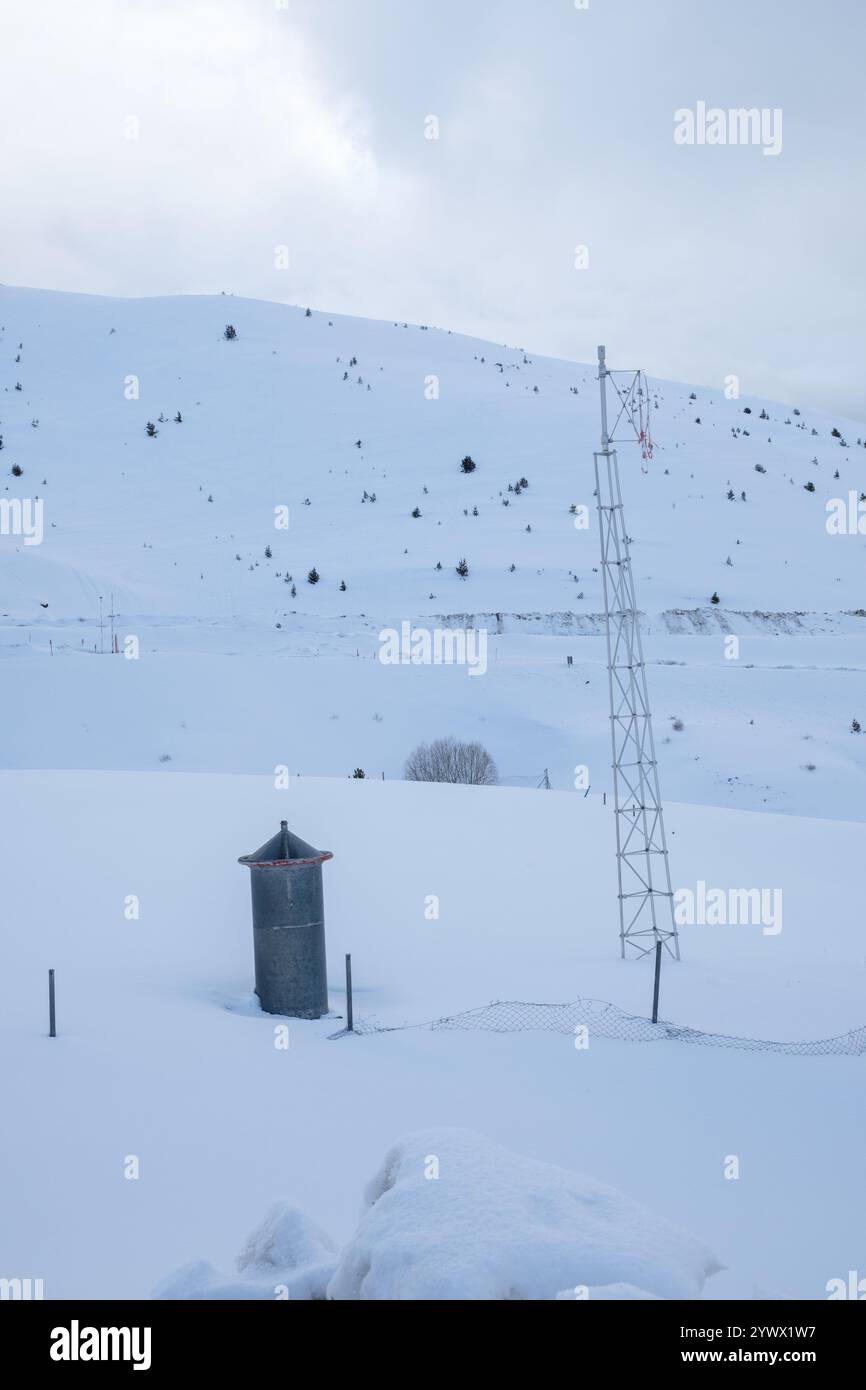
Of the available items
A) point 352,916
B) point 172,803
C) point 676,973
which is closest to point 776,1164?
point 676,973

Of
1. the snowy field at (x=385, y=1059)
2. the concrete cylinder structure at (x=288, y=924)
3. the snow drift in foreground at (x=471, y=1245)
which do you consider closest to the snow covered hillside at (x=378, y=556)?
the snowy field at (x=385, y=1059)

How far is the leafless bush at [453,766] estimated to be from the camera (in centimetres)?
2800

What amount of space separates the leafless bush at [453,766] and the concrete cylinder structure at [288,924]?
16.5 metres

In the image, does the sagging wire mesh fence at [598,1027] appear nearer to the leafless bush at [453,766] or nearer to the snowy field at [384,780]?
the snowy field at [384,780]

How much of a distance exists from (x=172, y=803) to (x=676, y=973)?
34.7ft

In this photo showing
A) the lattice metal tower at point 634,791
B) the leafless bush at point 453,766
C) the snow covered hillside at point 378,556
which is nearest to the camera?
the lattice metal tower at point 634,791

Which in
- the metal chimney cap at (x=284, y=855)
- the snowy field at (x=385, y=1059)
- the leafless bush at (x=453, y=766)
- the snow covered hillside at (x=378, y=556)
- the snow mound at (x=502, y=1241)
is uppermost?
the snow covered hillside at (x=378, y=556)

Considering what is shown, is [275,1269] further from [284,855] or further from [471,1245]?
[284,855]

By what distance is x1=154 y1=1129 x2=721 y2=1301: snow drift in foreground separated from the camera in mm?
4961

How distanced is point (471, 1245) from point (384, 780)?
19.2m

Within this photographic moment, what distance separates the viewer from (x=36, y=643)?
1341 inches

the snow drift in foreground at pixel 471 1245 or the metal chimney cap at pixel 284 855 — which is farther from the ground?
the metal chimney cap at pixel 284 855

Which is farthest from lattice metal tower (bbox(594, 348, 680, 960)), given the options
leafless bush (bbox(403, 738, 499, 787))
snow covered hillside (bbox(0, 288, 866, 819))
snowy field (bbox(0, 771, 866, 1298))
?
snow covered hillside (bbox(0, 288, 866, 819))

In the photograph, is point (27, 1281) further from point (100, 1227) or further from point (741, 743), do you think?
point (741, 743)
